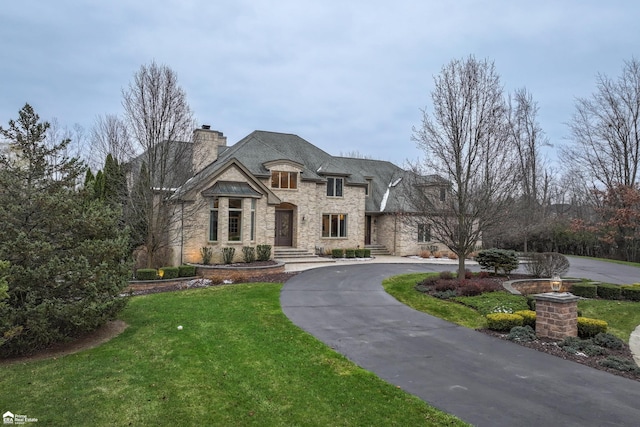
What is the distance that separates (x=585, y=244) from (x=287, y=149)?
27455mm

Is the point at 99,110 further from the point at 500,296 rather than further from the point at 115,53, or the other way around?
the point at 500,296

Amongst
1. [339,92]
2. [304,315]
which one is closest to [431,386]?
[304,315]

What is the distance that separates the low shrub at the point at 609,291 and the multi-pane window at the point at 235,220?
1635 cm

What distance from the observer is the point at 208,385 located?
6086mm

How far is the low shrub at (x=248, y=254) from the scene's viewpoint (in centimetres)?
2020

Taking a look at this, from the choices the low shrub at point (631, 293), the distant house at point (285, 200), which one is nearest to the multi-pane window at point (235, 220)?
the distant house at point (285, 200)

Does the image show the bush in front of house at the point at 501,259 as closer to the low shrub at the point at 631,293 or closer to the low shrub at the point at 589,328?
the low shrub at the point at 631,293

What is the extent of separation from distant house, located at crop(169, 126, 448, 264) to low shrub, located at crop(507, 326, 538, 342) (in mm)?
6613

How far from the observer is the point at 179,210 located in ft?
63.4

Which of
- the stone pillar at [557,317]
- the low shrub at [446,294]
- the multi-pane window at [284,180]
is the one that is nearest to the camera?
the stone pillar at [557,317]

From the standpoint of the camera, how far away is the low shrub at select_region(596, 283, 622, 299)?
14.2m

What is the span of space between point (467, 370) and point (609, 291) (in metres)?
10.9

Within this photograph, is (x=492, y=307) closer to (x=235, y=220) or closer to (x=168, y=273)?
(x=168, y=273)

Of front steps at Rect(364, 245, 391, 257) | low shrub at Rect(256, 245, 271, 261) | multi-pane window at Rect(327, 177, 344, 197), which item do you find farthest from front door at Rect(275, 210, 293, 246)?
front steps at Rect(364, 245, 391, 257)
